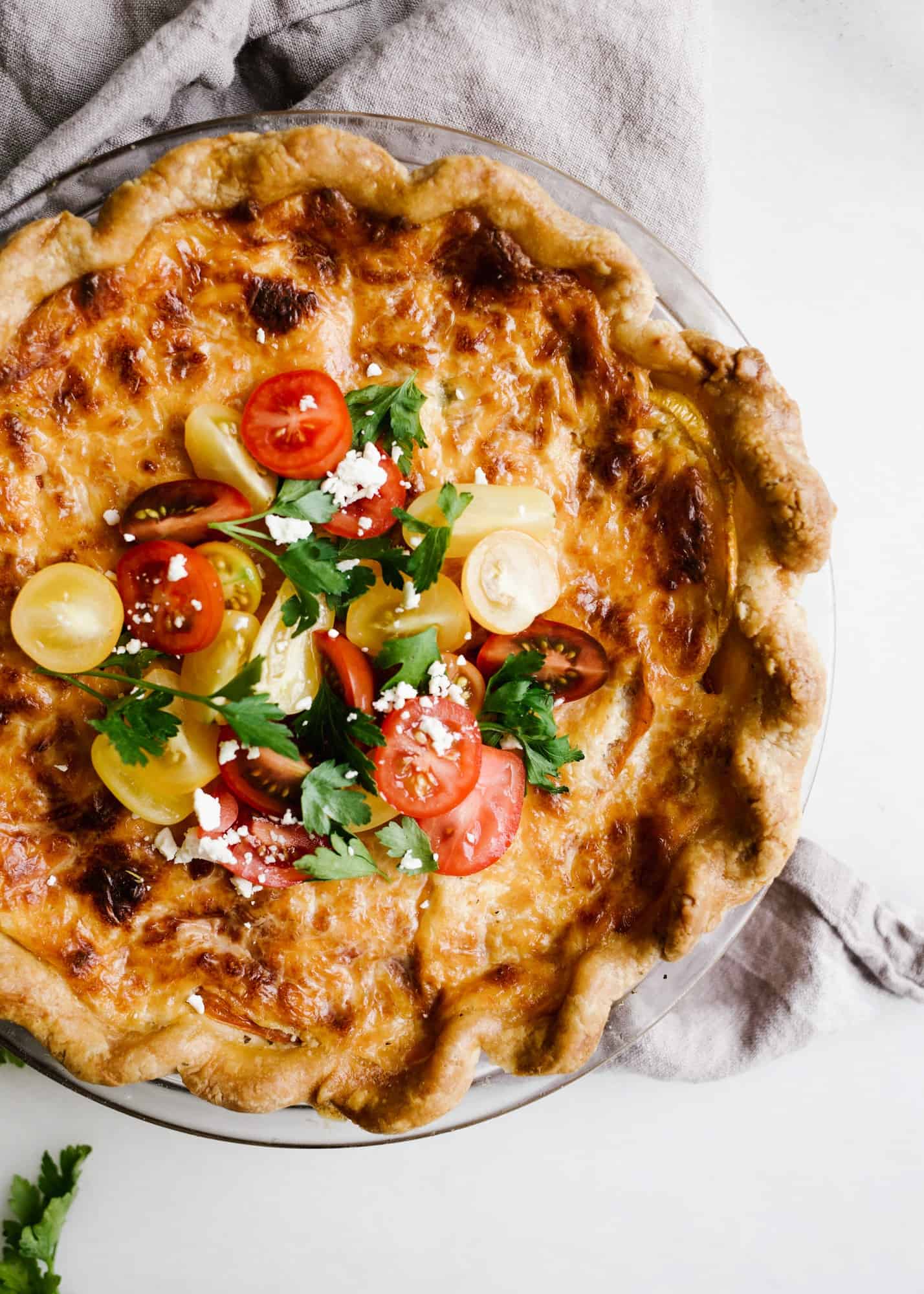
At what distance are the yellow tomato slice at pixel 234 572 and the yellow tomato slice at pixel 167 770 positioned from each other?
0.26 meters

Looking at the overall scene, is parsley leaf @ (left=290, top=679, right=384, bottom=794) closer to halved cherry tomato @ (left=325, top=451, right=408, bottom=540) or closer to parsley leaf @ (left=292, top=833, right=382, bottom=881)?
parsley leaf @ (left=292, top=833, right=382, bottom=881)

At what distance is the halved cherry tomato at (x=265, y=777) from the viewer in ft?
8.13

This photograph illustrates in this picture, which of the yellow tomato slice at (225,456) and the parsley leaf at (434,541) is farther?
the yellow tomato slice at (225,456)

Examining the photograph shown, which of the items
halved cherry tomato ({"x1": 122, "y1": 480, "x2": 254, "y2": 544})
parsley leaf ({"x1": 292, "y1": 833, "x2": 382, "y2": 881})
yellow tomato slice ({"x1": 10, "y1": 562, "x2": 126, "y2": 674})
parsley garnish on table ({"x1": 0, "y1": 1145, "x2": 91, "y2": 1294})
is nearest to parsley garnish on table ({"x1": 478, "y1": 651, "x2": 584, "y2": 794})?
parsley leaf ({"x1": 292, "y1": 833, "x2": 382, "y2": 881})

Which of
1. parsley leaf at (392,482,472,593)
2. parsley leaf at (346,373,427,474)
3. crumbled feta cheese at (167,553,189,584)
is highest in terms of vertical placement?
parsley leaf at (346,373,427,474)

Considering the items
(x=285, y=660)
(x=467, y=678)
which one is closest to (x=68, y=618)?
(x=285, y=660)

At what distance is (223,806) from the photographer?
8.41 ft

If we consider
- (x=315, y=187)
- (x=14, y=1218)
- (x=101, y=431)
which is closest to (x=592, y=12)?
(x=315, y=187)

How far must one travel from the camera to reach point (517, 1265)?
11.4 ft

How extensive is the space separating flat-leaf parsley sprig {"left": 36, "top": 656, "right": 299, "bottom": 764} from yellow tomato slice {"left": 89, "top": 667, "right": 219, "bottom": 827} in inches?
1.4

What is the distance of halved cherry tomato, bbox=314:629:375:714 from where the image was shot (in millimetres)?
2508

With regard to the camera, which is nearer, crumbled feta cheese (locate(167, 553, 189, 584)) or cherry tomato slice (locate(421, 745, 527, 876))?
crumbled feta cheese (locate(167, 553, 189, 584))

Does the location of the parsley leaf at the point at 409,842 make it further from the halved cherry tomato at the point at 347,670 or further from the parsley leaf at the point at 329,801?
the halved cherry tomato at the point at 347,670

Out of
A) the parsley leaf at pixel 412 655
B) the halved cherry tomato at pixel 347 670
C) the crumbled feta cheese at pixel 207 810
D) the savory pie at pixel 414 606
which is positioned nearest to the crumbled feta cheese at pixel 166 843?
the savory pie at pixel 414 606
